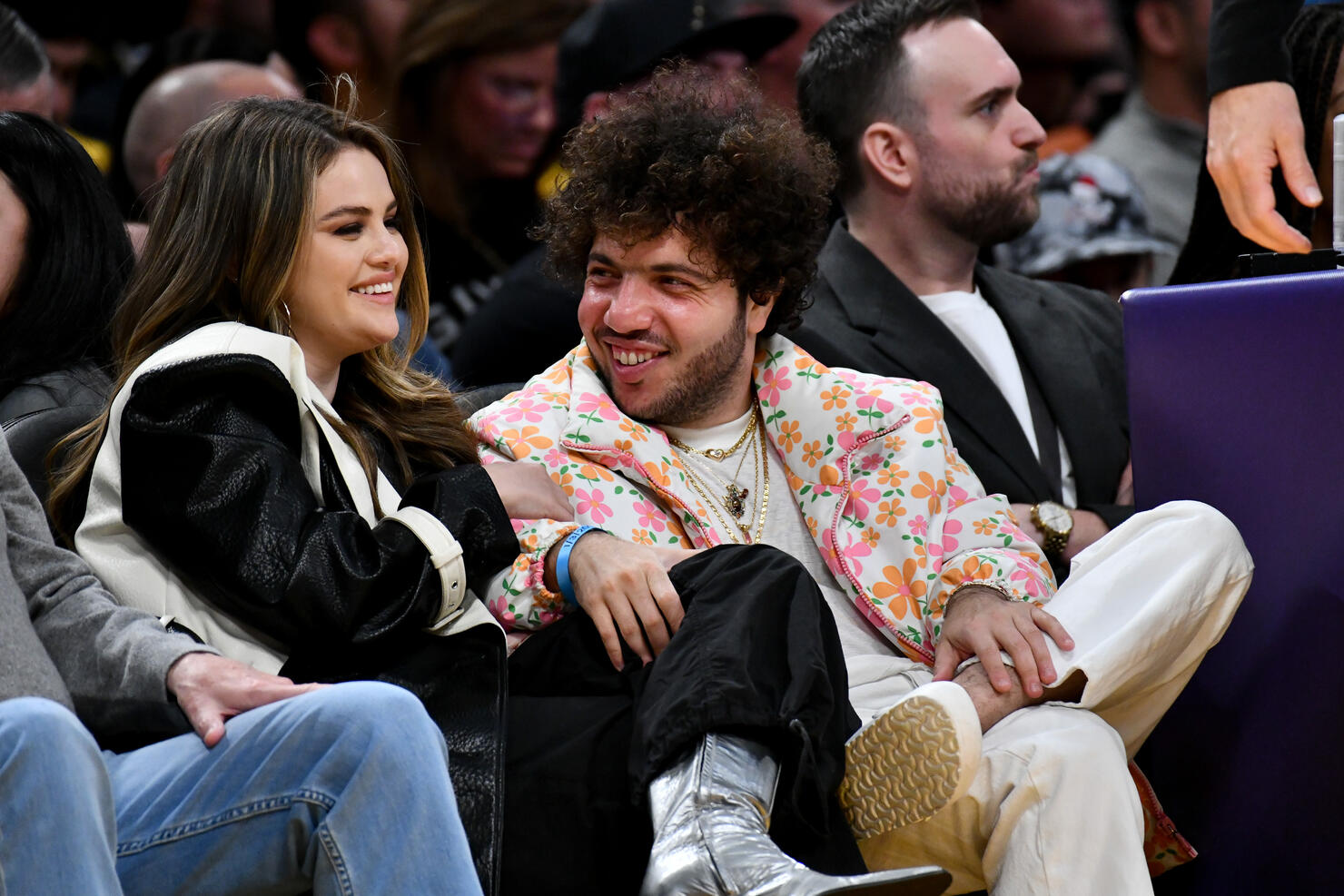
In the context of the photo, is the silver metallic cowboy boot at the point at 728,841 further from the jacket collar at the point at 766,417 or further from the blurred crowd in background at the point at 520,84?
the blurred crowd in background at the point at 520,84

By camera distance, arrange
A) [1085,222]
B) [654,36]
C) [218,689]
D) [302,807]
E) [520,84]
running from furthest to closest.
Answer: [520,84] → [1085,222] → [654,36] → [218,689] → [302,807]

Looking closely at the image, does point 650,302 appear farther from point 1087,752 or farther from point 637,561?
point 1087,752

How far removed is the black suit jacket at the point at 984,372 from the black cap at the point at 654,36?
0.89 metres

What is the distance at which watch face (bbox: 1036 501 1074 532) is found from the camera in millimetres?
2465

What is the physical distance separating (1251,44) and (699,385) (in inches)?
42.3

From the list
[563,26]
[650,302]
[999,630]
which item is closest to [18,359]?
[650,302]

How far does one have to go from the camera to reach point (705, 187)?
2197 millimetres

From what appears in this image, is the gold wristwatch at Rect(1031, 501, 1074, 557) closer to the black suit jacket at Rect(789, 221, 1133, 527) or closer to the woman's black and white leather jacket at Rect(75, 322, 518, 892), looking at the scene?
the black suit jacket at Rect(789, 221, 1133, 527)

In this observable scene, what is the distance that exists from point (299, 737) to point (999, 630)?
0.89 meters

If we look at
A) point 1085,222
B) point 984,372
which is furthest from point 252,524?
point 1085,222

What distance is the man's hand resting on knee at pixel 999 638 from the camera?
1892 mm

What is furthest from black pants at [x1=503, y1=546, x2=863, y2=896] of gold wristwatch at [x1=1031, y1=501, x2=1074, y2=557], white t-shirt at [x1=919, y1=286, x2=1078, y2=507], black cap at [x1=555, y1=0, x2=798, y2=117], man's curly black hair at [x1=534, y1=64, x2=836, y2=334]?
black cap at [x1=555, y1=0, x2=798, y2=117]

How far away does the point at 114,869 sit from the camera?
4.52 feet

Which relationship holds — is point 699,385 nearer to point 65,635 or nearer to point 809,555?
point 809,555
